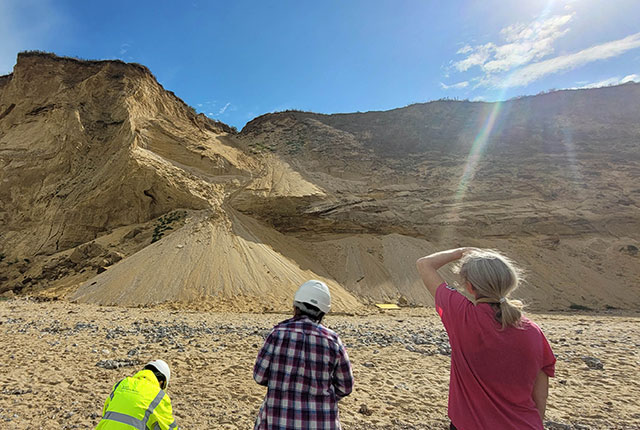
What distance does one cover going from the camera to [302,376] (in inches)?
75.1

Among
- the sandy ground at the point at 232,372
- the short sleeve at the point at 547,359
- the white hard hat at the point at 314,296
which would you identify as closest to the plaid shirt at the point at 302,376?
the white hard hat at the point at 314,296

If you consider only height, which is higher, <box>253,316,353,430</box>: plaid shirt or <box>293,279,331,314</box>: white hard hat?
<box>293,279,331,314</box>: white hard hat

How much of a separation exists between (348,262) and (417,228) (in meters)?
5.60

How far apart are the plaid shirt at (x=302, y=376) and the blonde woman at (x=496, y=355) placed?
0.69 meters

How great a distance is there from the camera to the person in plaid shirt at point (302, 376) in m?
1.89

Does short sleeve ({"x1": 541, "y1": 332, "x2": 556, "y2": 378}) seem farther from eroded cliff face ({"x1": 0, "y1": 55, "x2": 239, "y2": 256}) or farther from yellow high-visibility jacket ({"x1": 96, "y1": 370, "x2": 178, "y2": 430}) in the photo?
eroded cliff face ({"x1": 0, "y1": 55, "x2": 239, "y2": 256})

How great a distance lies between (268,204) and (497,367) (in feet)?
68.4

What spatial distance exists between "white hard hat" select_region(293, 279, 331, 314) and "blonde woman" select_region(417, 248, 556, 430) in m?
0.75

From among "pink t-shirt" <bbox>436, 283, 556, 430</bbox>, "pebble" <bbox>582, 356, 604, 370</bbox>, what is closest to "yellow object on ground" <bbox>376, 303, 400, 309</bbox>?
"pebble" <bbox>582, 356, 604, 370</bbox>

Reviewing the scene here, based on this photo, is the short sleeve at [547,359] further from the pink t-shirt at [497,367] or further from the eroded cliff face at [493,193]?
the eroded cliff face at [493,193]

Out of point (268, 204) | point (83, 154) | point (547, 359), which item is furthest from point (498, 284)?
point (83, 154)

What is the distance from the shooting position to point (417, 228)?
71.2ft

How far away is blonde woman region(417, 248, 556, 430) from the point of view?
1599 mm

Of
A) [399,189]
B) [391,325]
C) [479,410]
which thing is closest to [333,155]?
[399,189]
